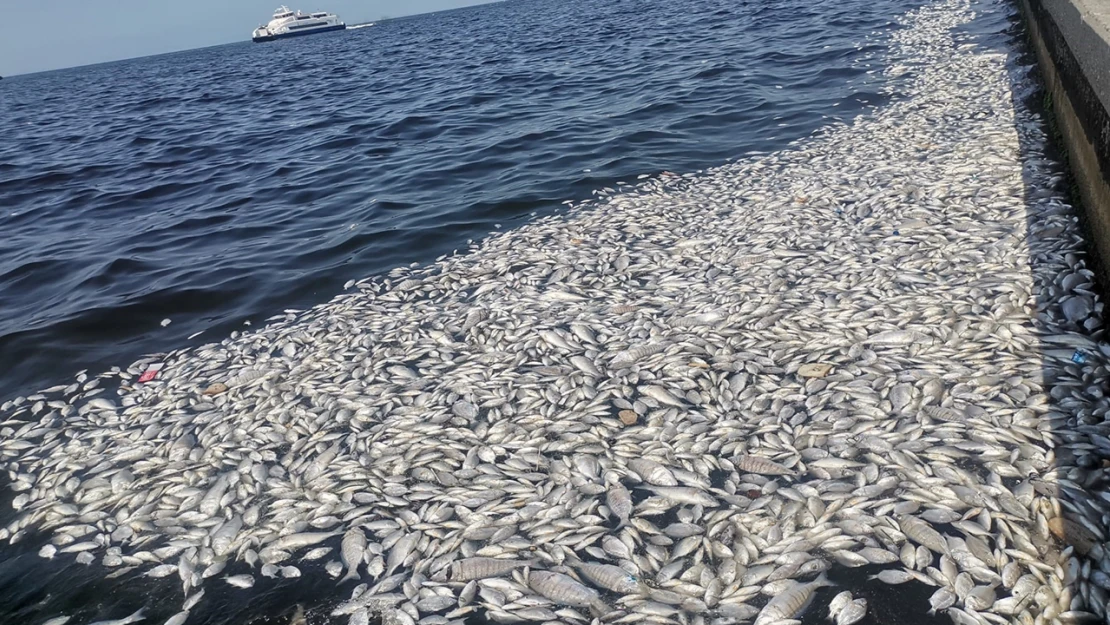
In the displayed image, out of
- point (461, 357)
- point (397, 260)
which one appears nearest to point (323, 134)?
point (397, 260)

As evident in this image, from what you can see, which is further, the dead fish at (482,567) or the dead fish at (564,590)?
the dead fish at (482,567)

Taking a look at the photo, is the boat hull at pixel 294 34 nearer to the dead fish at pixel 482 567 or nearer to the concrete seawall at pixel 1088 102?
the concrete seawall at pixel 1088 102

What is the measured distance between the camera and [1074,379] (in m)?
4.98

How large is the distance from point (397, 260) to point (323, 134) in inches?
417

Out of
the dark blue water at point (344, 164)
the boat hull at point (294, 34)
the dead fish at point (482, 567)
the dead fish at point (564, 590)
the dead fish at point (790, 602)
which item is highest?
the boat hull at point (294, 34)

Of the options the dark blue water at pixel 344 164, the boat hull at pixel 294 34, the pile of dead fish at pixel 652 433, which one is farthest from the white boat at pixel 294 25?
the pile of dead fish at pixel 652 433

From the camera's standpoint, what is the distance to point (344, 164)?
15.0m

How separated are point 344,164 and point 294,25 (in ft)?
329

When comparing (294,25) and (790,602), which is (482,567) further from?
(294,25)

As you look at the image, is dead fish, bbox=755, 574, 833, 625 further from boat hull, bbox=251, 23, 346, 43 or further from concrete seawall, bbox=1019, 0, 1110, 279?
boat hull, bbox=251, 23, 346, 43

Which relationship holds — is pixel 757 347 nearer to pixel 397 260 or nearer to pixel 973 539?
pixel 973 539

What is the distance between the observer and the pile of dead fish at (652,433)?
4.04 metres

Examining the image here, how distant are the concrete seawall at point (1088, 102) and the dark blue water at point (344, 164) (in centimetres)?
385

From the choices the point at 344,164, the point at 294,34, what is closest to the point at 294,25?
the point at 294,34
